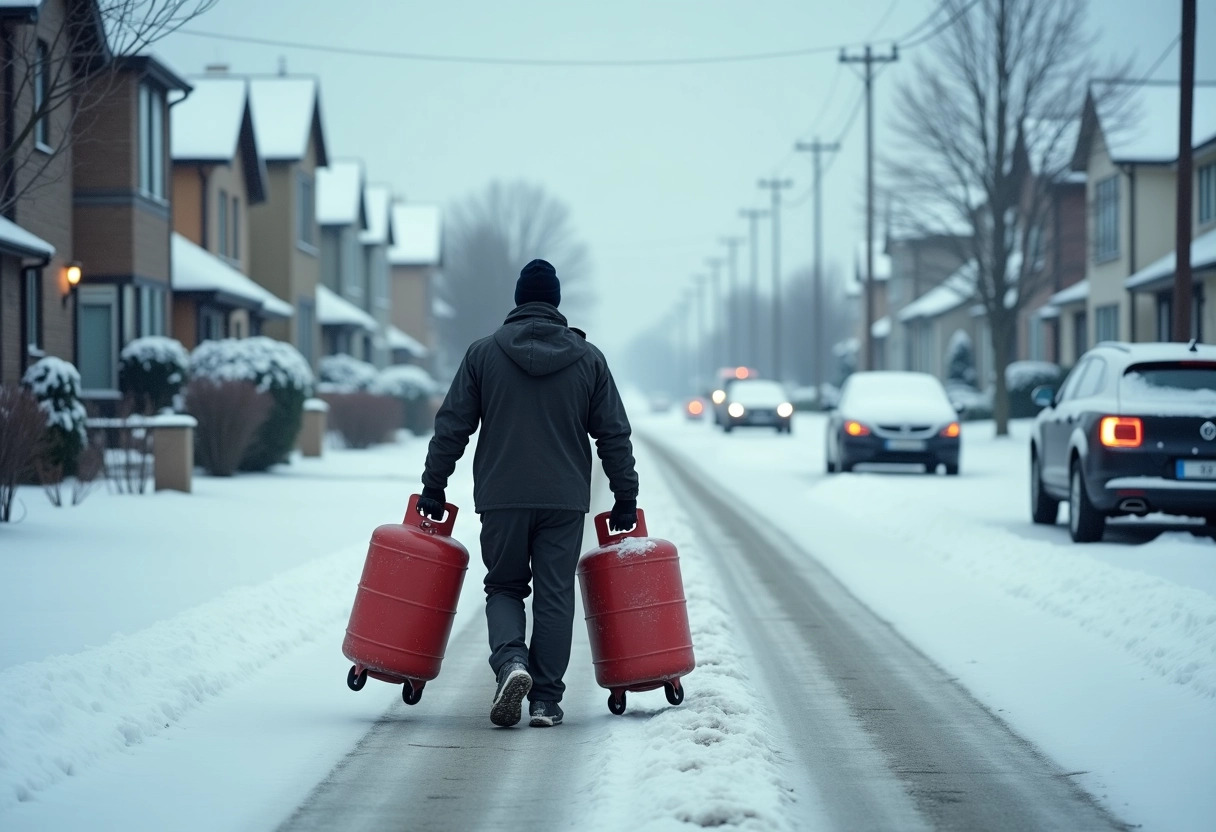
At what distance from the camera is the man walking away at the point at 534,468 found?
262 inches

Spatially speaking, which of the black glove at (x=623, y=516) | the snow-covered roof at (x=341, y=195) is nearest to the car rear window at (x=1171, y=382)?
the black glove at (x=623, y=516)

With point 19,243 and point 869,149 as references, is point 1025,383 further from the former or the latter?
point 19,243

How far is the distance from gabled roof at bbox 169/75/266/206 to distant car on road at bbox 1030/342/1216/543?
22816 mm

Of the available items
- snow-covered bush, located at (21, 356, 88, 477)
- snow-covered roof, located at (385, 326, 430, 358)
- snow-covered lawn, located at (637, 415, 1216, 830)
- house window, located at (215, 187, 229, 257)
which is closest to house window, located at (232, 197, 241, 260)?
house window, located at (215, 187, 229, 257)

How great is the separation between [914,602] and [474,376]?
5412 mm

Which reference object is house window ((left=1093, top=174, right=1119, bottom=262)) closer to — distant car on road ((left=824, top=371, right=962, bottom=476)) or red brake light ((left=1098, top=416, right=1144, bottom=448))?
distant car on road ((left=824, top=371, right=962, bottom=476))

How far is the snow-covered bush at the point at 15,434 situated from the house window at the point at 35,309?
8948 millimetres

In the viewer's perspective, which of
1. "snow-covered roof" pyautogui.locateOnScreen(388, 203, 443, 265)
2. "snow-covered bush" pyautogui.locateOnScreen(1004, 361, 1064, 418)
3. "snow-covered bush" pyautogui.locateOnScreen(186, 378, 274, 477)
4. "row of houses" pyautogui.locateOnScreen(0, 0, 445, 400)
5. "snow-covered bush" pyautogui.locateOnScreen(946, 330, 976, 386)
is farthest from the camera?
"snow-covered roof" pyautogui.locateOnScreen(388, 203, 443, 265)

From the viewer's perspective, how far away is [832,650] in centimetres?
898

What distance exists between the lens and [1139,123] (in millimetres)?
38531

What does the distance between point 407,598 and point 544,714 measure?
30.8 inches

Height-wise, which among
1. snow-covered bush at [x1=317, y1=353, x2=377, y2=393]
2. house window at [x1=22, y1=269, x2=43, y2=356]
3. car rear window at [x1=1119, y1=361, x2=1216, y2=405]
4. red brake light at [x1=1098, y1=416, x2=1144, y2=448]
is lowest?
red brake light at [x1=1098, y1=416, x2=1144, y2=448]

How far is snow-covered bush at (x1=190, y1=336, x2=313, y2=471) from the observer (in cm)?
2202

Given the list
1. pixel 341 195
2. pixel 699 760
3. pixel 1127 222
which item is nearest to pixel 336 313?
pixel 341 195
